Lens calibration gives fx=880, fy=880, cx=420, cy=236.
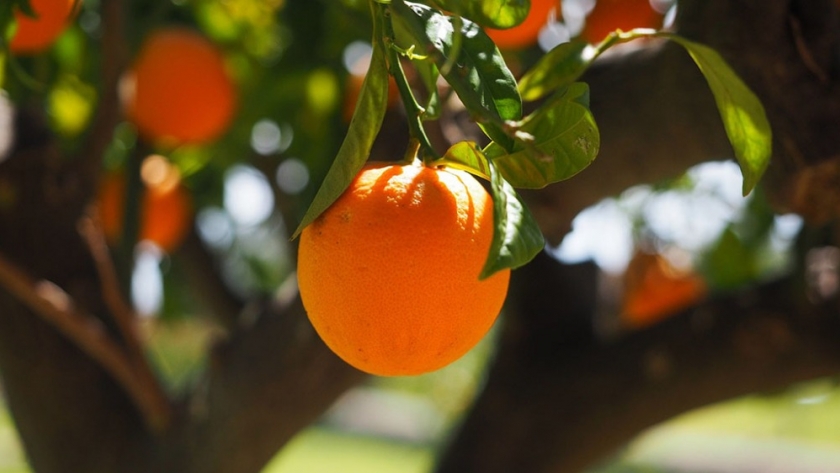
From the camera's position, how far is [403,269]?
47cm

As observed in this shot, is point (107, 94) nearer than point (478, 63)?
No

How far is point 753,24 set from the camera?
73 cm

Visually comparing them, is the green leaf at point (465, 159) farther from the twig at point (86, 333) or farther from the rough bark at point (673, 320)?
the twig at point (86, 333)

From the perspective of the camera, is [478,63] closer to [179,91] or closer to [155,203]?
[179,91]

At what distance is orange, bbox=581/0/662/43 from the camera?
1.05 m

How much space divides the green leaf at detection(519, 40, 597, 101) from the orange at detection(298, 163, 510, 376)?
112 mm

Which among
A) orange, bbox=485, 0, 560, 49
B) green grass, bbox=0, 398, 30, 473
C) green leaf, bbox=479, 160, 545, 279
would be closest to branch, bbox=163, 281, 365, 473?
orange, bbox=485, 0, 560, 49

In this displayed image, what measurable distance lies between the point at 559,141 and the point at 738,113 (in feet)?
0.42

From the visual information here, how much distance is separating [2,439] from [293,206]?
648 centimetres

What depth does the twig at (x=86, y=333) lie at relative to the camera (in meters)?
1.05

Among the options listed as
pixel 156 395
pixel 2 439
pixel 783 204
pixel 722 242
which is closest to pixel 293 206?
pixel 156 395

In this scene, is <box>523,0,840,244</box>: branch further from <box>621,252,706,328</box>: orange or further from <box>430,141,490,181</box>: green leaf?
<box>621,252,706,328</box>: orange

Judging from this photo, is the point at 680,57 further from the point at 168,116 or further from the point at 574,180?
the point at 168,116

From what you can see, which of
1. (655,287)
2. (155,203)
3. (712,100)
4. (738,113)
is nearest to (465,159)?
(738,113)
